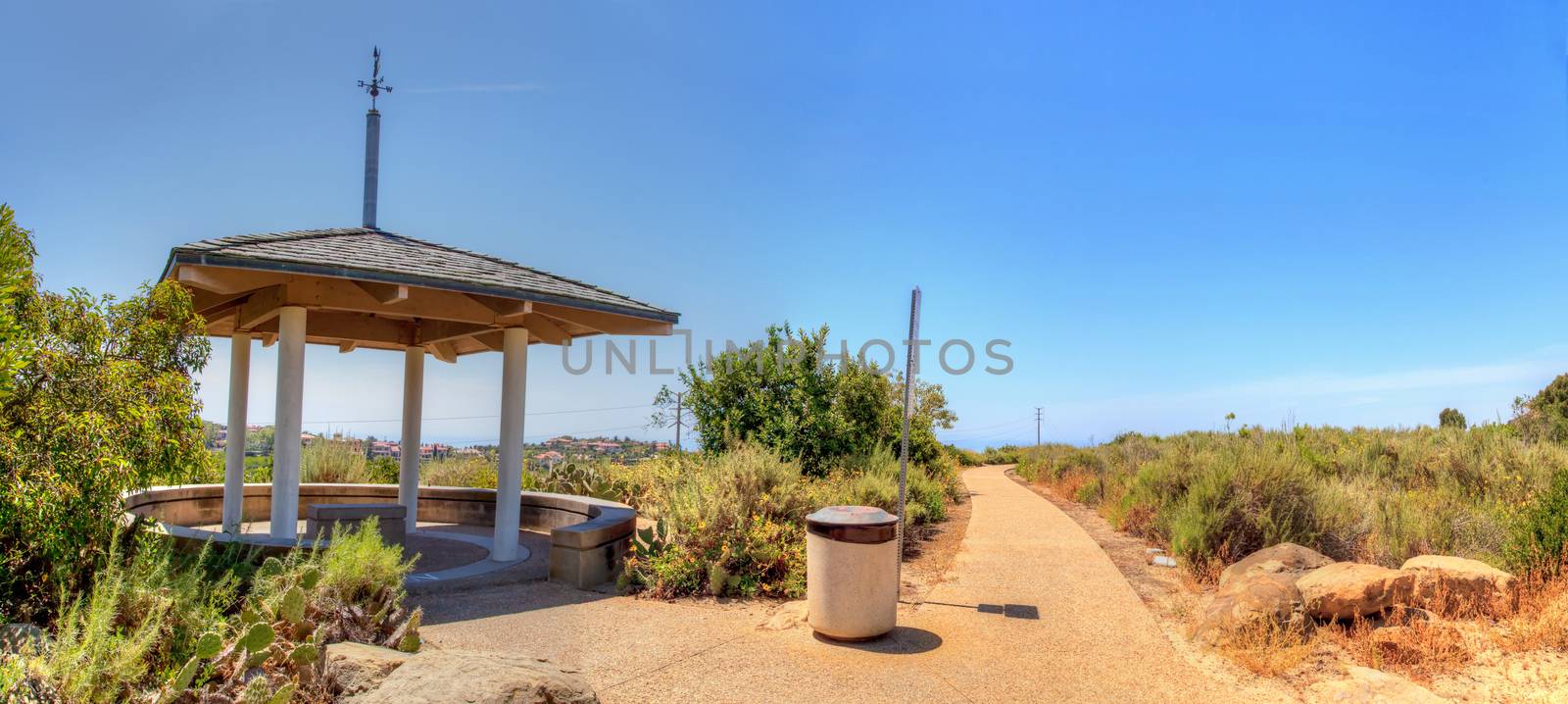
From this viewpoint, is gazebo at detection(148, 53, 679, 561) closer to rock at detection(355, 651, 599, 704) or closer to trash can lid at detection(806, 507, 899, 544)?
trash can lid at detection(806, 507, 899, 544)

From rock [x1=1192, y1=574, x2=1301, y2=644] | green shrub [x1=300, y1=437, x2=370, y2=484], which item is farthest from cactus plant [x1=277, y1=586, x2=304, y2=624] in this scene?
green shrub [x1=300, y1=437, x2=370, y2=484]

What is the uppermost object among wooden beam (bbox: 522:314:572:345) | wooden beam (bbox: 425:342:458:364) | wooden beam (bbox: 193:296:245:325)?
wooden beam (bbox: 193:296:245:325)

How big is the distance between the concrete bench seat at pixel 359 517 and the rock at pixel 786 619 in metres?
3.67

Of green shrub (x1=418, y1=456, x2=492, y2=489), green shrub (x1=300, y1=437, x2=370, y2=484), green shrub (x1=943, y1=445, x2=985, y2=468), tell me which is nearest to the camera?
green shrub (x1=300, y1=437, x2=370, y2=484)

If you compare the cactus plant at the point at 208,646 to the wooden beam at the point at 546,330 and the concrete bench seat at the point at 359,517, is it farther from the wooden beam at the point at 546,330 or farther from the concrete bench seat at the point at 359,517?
the wooden beam at the point at 546,330

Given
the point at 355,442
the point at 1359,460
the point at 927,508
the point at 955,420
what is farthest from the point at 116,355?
the point at 955,420

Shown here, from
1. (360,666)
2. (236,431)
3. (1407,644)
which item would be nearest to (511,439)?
(236,431)

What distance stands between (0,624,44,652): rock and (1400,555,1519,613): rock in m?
9.10

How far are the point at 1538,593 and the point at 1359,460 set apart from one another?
7.43m

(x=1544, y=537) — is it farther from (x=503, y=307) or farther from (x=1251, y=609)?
(x=503, y=307)

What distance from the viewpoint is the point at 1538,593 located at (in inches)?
265

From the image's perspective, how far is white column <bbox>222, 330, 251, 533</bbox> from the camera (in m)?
10.4

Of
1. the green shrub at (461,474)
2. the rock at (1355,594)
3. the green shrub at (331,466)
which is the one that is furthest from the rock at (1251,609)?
the green shrub at (331,466)

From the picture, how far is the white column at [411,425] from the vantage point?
11.5 m
